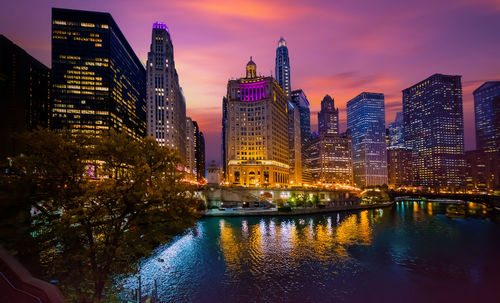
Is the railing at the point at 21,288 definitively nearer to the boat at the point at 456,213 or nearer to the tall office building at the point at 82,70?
the boat at the point at 456,213

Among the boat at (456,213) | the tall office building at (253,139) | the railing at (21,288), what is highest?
the tall office building at (253,139)

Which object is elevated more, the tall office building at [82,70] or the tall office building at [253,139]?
the tall office building at [82,70]

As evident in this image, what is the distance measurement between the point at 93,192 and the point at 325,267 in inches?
1422

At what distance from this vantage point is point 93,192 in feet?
57.1

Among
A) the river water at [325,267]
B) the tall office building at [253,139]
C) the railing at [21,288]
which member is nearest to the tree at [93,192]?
the river water at [325,267]

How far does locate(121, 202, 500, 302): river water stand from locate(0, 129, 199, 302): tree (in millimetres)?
3723

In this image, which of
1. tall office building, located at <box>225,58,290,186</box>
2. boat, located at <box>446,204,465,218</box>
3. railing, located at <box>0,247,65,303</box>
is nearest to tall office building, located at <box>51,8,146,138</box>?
tall office building, located at <box>225,58,290,186</box>

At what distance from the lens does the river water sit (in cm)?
3250

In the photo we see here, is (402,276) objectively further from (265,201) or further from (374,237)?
(265,201)

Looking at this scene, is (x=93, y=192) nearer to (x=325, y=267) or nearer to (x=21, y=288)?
(x=21, y=288)

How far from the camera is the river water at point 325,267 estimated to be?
107 feet

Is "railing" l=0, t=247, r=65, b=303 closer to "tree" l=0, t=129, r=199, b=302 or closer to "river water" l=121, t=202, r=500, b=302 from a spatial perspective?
"tree" l=0, t=129, r=199, b=302

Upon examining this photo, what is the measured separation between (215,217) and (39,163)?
8474cm

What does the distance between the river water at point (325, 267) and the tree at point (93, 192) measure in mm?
3723
